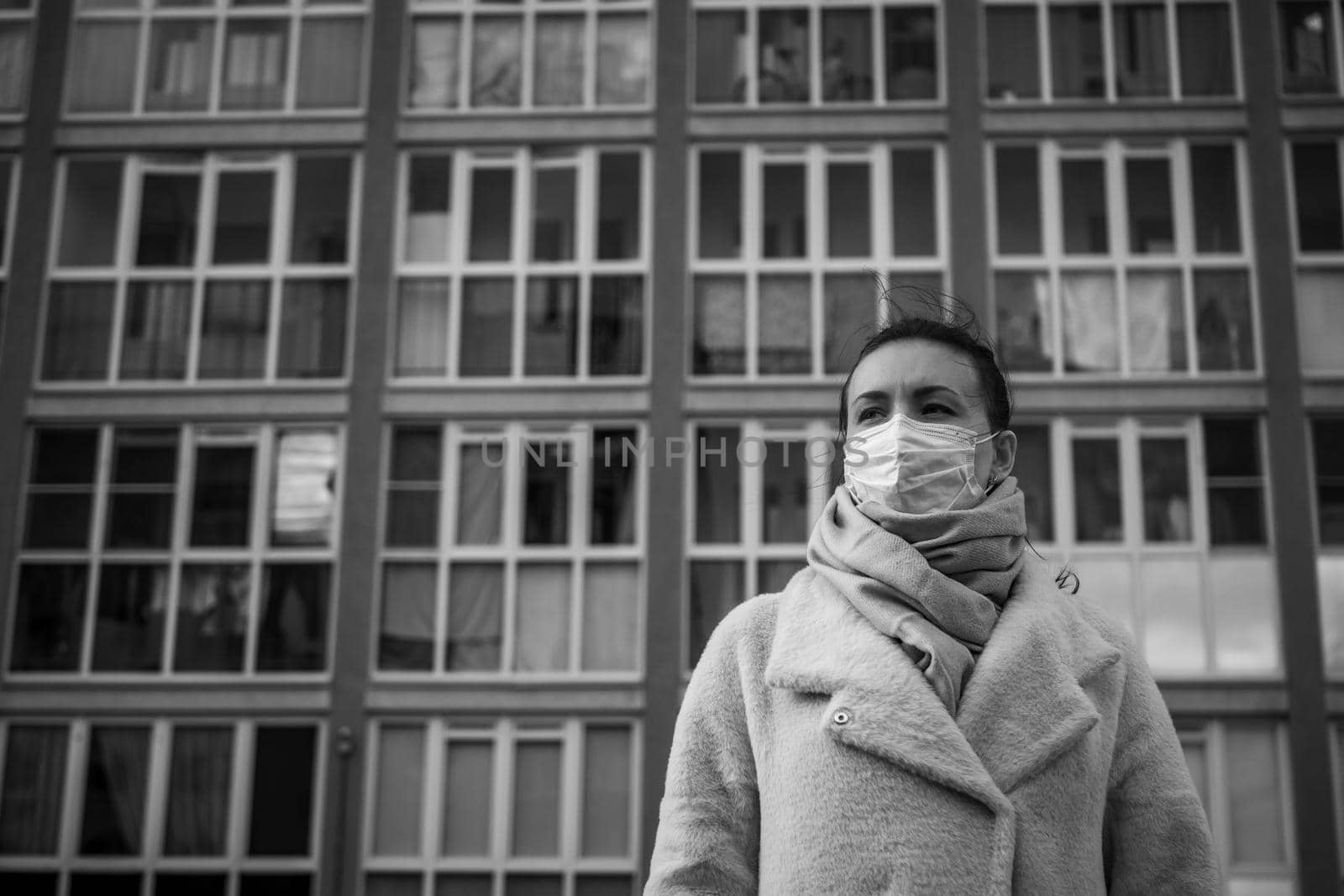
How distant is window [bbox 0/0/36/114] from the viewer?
1825 centimetres

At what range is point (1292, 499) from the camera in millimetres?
16453

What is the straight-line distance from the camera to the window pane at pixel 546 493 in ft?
55.4

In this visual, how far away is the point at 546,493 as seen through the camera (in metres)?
17.0

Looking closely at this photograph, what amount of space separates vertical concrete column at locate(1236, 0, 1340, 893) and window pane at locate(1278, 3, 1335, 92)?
24 cm

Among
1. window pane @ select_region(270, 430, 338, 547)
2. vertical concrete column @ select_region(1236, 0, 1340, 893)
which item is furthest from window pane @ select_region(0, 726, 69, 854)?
vertical concrete column @ select_region(1236, 0, 1340, 893)

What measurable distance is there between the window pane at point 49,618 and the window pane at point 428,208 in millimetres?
5485

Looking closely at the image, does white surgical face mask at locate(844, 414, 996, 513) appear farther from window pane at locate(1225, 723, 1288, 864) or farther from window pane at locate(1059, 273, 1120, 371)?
window pane at locate(1059, 273, 1120, 371)

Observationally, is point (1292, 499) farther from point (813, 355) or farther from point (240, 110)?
point (240, 110)

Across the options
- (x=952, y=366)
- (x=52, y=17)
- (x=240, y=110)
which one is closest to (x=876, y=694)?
(x=952, y=366)

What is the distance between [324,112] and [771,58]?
553 centimetres

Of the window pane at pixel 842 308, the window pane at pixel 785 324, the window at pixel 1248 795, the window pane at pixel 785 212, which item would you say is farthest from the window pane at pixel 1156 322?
the window at pixel 1248 795

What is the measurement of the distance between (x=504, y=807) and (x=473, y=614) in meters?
2.20

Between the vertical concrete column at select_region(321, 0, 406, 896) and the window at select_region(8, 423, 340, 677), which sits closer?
the vertical concrete column at select_region(321, 0, 406, 896)

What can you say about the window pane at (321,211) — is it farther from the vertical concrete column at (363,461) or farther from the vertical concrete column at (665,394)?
the vertical concrete column at (665,394)
